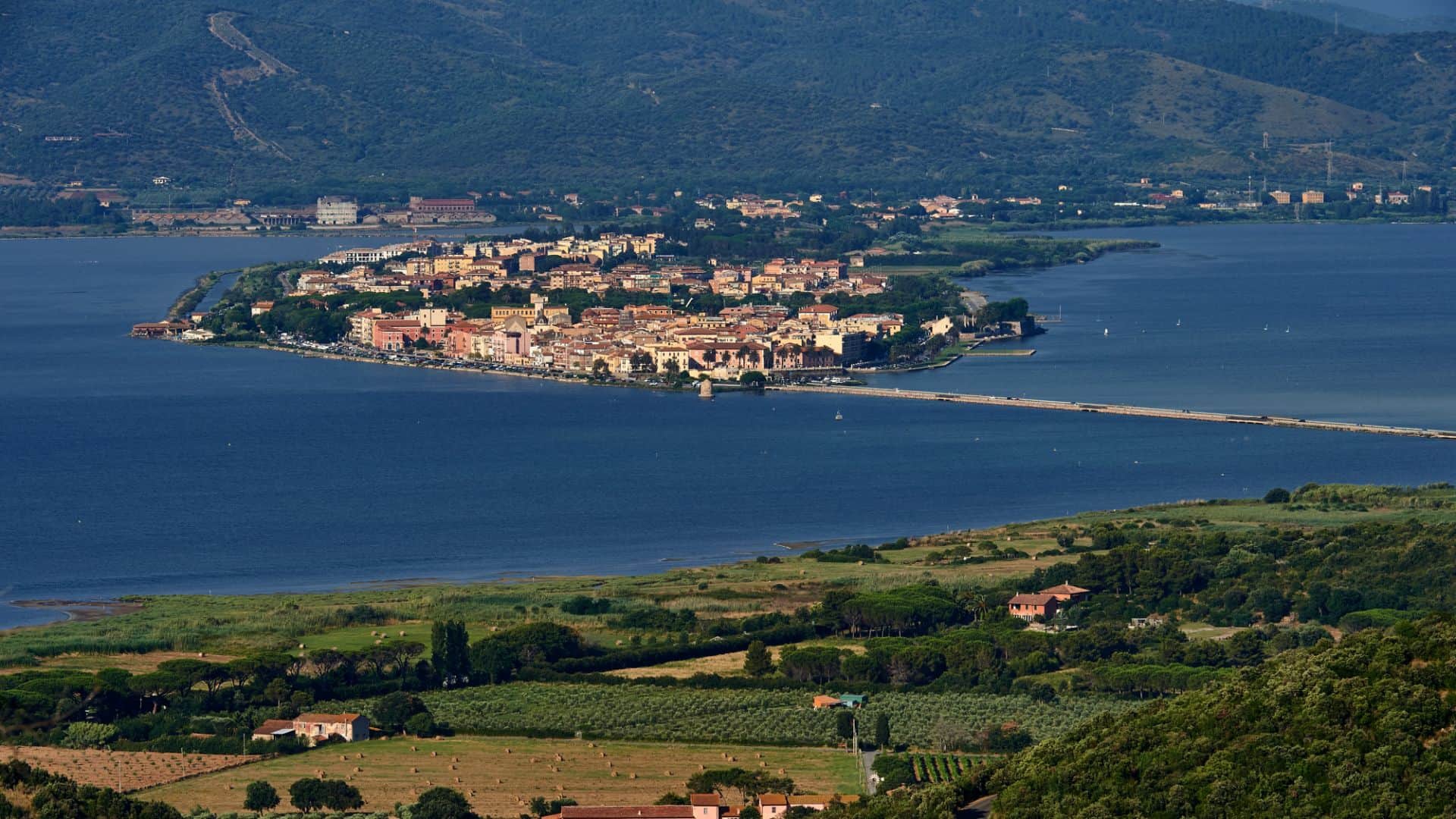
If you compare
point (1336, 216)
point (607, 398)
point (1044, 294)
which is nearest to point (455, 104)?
point (1336, 216)

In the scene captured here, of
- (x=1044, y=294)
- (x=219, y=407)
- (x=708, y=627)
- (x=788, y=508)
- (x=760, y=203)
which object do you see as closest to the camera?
(x=708, y=627)

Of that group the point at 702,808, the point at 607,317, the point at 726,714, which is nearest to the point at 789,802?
the point at 702,808

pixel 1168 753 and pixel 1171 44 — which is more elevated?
pixel 1171 44

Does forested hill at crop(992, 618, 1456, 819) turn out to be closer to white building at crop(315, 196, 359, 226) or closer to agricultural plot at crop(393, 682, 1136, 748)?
agricultural plot at crop(393, 682, 1136, 748)

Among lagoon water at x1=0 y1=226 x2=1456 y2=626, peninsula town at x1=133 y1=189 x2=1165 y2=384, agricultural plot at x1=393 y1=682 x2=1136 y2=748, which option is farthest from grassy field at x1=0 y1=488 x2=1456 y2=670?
peninsula town at x1=133 y1=189 x2=1165 y2=384

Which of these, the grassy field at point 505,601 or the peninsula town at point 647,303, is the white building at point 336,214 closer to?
the peninsula town at point 647,303

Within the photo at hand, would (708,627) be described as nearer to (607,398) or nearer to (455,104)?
(607,398)

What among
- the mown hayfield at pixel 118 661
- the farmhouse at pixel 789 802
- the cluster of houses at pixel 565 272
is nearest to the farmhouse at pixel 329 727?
the mown hayfield at pixel 118 661
